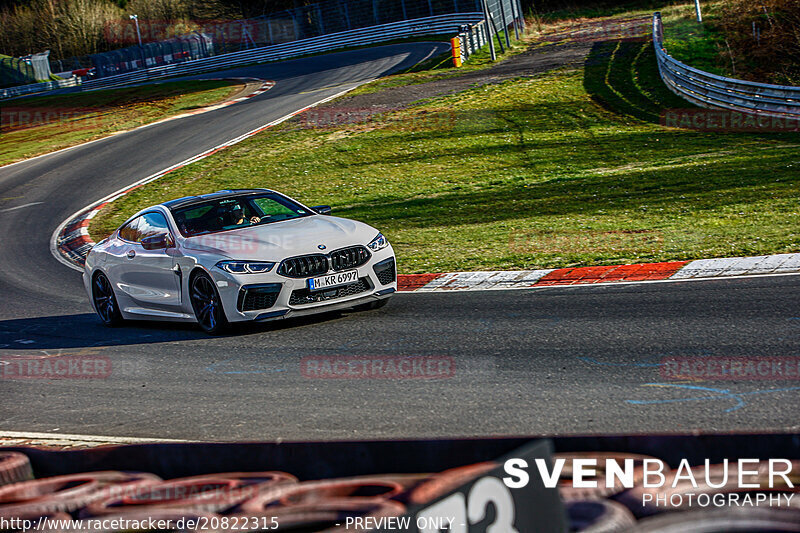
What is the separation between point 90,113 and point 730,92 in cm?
3029

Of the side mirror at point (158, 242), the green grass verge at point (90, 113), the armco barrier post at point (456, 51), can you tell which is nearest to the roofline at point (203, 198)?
the side mirror at point (158, 242)

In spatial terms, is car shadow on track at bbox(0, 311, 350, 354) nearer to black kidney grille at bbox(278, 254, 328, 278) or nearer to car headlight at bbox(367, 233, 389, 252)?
black kidney grille at bbox(278, 254, 328, 278)

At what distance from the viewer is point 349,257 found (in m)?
9.48

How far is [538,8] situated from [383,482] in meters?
68.7

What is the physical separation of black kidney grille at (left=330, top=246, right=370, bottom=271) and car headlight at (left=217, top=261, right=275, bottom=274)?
2.18 feet

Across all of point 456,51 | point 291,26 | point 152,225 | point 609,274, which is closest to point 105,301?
point 152,225

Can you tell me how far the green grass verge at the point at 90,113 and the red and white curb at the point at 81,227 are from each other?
9812 millimetres

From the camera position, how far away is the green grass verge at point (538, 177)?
12.4 metres

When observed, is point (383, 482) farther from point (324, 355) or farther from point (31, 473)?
point (324, 355)

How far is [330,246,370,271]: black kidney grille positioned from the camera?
369 inches
